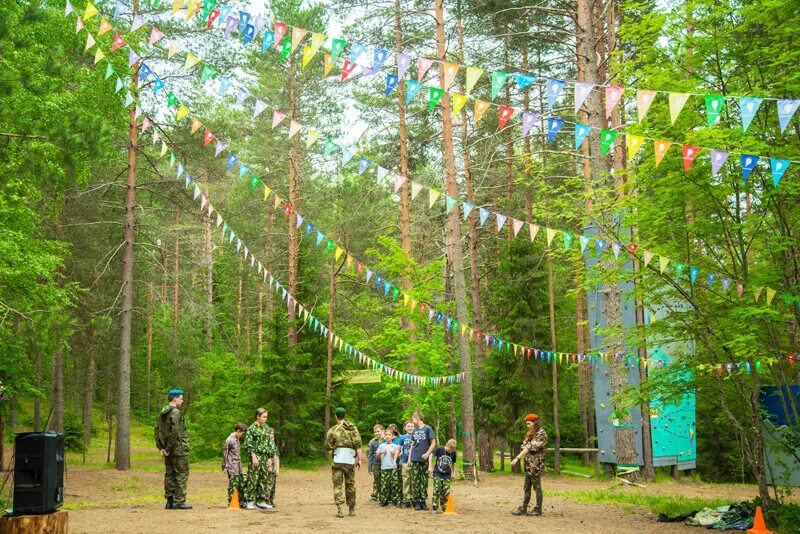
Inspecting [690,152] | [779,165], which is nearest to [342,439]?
[690,152]

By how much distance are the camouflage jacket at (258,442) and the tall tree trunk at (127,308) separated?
9.58 metres

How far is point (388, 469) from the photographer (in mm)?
12453

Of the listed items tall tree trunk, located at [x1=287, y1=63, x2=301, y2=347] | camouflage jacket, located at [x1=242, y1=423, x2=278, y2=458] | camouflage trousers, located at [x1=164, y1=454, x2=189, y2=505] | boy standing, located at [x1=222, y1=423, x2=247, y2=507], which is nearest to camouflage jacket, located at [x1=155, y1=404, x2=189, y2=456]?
camouflage trousers, located at [x1=164, y1=454, x2=189, y2=505]

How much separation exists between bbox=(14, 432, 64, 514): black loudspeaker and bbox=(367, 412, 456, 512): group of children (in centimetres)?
570

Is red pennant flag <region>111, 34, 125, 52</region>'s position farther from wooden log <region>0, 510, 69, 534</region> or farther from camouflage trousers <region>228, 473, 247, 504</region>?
wooden log <region>0, 510, 69, 534</region>

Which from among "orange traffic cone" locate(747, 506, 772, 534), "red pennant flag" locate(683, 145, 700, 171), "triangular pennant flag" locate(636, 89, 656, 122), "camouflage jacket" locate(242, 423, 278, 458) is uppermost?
"triangular pennant flag" locate(636, 89, 656, 122)

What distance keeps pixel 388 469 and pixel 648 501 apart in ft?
14.8

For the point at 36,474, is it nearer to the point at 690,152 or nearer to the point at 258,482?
the point at 258,482

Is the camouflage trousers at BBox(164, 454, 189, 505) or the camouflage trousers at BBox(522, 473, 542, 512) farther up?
the camouflage trousers at BBox(164, 454, 189, 505)

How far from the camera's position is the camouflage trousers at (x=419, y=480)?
473 inches

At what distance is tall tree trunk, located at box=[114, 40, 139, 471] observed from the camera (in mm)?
19250

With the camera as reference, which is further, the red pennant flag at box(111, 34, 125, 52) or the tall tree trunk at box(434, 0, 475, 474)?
the tall tree trunk at box(434, 0, 475, 474)

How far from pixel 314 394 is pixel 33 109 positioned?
53.6ft

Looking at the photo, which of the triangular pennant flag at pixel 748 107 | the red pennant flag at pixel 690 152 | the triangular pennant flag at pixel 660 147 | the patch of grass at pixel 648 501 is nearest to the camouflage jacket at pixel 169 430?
the triangular pennant flag at pixel 660 147
